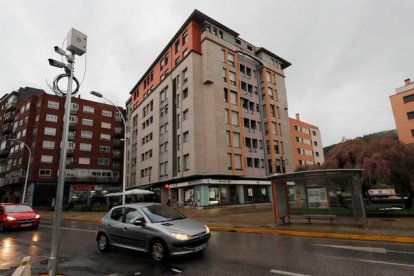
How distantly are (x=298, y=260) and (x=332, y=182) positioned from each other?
8566 millimetres

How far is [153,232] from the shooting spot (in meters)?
6.75

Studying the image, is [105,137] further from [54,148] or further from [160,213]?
[160,213]

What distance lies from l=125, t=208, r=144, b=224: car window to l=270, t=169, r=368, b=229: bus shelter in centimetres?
804

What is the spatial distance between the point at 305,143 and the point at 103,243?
64371 millimetres

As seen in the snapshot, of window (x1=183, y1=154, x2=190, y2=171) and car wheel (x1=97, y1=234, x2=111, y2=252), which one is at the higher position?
window (x1=183, y1=154, x2=190, y2=171)

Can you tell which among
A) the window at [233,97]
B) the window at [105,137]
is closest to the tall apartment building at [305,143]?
the window at [233,97]

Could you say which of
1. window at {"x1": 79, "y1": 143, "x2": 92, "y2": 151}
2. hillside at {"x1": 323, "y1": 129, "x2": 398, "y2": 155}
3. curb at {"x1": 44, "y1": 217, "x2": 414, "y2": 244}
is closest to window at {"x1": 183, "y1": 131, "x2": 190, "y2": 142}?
hillside at {"x1": 323, "y1": 129, "x2": 398, "y2": 155}

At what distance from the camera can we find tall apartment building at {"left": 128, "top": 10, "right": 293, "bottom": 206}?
1261 inches

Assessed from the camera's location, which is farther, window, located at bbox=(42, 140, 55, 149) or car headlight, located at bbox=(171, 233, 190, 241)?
window, located at bbox=(42, 140, 55, 149)

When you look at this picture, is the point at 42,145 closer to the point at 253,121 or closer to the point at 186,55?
the point at 186,55

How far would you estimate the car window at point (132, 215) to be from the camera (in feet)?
24.4

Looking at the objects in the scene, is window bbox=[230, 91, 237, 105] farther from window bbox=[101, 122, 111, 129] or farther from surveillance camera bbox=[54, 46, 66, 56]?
window bbox=[101, 122, 111, 129]

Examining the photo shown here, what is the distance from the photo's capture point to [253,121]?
3850 cm

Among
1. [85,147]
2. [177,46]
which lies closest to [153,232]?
[177,46]
